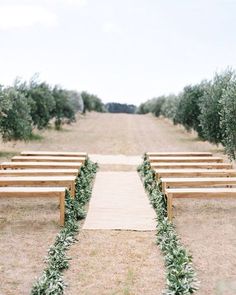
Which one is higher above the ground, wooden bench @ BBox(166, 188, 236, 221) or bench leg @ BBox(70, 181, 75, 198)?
wooden bench @ BBox(166, 188, 236, 221)

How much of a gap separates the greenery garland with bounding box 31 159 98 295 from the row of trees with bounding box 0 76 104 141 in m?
7.42

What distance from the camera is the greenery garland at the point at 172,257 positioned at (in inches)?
268

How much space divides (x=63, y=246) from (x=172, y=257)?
2089mm

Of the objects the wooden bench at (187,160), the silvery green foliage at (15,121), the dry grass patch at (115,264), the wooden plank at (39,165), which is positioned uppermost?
the silvery green foliage at (15,121)

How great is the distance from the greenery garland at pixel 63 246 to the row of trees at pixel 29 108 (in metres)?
7.42

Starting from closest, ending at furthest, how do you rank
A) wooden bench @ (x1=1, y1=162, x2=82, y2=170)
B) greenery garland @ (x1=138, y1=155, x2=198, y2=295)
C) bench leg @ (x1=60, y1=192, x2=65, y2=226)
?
greenery garland @ (x1=138, y1=155, x2=198, y2=295)
bench leg @ (x1=60, y1=192, x2=65, y2=226)
wooden bench @ (x1=1, y1=162, x2=82, y2=170)

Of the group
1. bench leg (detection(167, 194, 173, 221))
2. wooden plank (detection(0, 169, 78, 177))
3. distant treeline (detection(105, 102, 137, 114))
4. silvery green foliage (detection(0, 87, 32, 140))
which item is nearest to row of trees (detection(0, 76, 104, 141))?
silvery green foliage (detection(0, 87, 32, 140))

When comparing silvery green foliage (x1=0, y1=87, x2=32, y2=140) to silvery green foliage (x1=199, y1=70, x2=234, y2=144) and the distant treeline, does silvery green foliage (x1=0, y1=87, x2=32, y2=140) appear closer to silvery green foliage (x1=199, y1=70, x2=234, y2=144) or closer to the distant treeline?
silvery green foliage (x1=199, y1=70, x2=234, y2=144)

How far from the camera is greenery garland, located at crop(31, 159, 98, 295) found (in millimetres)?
6703

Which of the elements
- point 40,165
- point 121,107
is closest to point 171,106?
point 40,165

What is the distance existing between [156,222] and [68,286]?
12.7 feet

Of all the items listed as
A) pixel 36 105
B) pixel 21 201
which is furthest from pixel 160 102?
pixel 21 201

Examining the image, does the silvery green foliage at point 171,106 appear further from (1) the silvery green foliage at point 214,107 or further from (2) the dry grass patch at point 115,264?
(2) the dry grass patch at point 115,264

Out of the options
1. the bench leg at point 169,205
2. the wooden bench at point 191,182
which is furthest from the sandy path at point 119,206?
the wooden bench at point 191,182
